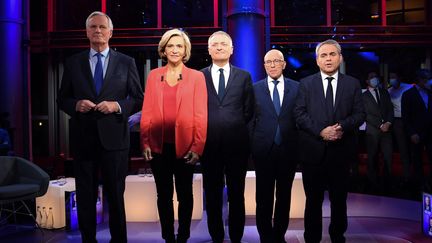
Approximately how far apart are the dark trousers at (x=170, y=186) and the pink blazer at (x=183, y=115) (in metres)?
0.09

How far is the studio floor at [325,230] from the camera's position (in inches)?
168

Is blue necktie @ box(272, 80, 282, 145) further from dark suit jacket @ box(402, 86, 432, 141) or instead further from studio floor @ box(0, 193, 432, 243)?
dark suit jacket @ box(402, 86, 432, 141)

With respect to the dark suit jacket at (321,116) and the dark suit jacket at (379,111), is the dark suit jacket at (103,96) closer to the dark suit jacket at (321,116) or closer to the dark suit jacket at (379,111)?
the dark suit jacket at (321,116)

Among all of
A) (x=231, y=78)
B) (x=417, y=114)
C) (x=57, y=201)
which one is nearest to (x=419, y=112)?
(x=417, y=114)

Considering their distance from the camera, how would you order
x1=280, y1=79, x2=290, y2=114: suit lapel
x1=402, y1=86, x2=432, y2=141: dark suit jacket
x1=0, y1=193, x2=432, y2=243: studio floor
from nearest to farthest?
x1=280, y1=79, x2=290, y2=114: suit lapel
x1=0, y1=193, x2=432, y2=243: studio floor
x1=402, y1=86, x2=432, y2=141: dark suit jacket

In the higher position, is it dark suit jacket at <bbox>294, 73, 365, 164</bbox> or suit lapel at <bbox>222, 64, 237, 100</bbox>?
suit lapel at <bbox>222, 64, 237, 100</bbox>

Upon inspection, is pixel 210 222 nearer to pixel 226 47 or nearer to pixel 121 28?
pixel 226 47

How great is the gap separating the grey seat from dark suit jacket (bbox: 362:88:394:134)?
492 cm

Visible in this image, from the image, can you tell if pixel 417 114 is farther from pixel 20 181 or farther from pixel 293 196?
pixel 20 181

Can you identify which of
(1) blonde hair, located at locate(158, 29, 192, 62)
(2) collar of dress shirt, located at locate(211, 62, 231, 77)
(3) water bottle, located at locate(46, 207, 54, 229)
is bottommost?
(3) water bottle, located at locate(46, 207, 54, 229)

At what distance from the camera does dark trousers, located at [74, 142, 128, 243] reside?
342 cm

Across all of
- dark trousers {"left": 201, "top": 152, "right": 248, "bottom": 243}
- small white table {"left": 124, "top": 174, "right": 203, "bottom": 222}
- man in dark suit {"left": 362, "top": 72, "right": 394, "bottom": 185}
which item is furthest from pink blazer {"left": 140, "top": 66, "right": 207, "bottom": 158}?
man in dark suit {"left": 362, "top": 72, "right": 394, "bottom": 185}

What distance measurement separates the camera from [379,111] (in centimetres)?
696

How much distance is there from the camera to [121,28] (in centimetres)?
1013
